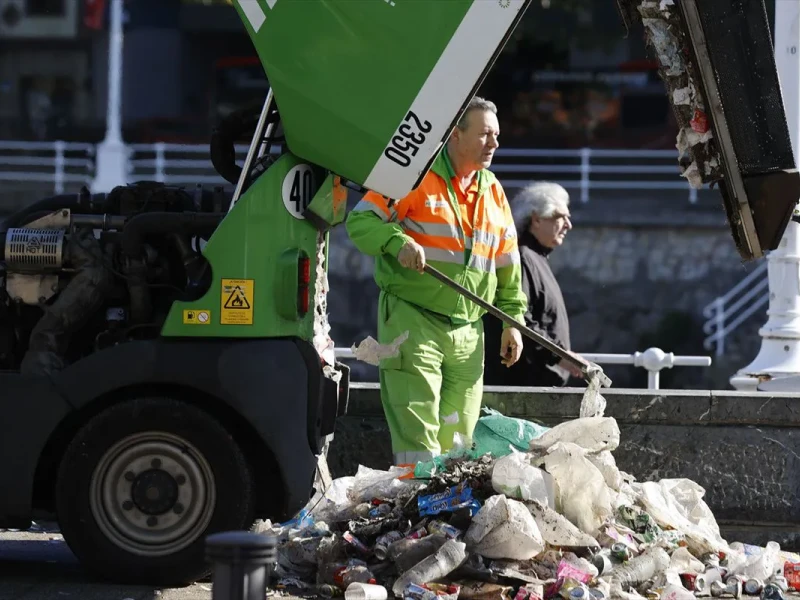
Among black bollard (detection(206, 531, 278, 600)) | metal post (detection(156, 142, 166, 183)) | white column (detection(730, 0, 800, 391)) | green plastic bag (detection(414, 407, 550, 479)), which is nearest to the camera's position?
black bollard (detection(206, 531, 278, 600))

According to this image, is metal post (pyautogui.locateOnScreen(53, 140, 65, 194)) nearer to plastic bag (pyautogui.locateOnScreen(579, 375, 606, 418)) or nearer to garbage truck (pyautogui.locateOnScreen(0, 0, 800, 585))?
plastic bag (pyautogui.locateOnScreen(579, 375, 606, 418))

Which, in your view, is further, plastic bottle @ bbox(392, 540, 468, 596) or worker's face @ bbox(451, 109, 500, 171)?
worker's face @ bbox(451, 109, 500, 171)

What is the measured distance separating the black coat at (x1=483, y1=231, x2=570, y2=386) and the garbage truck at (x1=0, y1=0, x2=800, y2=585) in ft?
6.73

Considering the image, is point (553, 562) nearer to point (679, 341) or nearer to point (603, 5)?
point (679, 341)

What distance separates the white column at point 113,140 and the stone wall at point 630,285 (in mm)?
4014

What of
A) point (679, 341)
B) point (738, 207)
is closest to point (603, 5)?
point (679, 341)

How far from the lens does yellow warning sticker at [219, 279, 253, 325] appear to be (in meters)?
6.02

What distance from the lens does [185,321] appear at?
6.04 metres

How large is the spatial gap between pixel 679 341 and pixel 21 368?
58.2ft

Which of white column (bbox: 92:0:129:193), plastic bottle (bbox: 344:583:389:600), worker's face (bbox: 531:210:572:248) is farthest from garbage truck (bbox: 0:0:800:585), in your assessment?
white column (bbox: 92:0:129:193)

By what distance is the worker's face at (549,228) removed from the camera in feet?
27.6

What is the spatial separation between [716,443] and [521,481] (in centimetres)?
164

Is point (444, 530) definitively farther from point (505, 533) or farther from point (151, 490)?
point (151, 490)

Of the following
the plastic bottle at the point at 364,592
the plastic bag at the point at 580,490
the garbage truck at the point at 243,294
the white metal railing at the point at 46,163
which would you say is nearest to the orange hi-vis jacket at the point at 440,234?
the garbage truck at the point at 243,294
